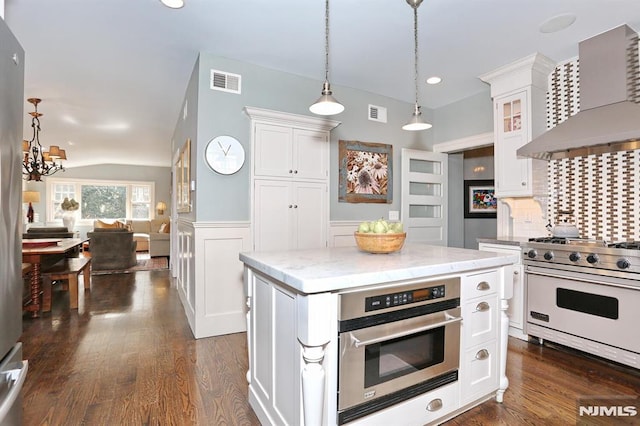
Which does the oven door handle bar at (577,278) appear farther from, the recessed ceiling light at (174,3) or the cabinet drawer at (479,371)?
the recessed ceiling light at (174,3)

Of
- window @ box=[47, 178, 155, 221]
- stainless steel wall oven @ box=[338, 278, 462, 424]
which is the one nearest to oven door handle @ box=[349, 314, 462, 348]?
stainless steel wall oven @ box=[338, 278, 462, 424]

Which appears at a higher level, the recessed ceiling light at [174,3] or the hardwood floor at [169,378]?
the recessed ceiling light at [174,3]

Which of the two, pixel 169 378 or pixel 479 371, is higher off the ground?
pixel 479 371

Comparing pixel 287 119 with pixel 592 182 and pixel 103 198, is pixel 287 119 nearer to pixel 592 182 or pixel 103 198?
pixel 592 182

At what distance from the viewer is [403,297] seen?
1.52 m

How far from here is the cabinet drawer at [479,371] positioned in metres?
1.80

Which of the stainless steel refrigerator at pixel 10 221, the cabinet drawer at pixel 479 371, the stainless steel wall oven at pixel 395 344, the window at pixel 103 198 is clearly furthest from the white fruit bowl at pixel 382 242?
the window at pixel 103 198

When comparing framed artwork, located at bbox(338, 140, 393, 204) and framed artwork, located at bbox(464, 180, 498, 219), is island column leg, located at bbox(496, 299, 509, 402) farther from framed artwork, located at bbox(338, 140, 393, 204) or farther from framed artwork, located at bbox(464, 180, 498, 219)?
framed artwork, located at bbox(464, 180, 498, 219)

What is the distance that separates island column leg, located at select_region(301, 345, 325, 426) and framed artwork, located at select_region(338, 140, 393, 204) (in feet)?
9.14

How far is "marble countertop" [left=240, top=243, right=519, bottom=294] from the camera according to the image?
128cm

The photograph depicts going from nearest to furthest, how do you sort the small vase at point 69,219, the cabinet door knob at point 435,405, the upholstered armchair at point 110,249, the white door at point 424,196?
the cabinet door knob at point 435,405 < the white door at point 424,196 < the upholstered armchair at point 110,249 < the small vase at point 69,219

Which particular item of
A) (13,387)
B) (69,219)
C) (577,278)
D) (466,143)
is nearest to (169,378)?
(13,387)

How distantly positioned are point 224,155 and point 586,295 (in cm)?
331

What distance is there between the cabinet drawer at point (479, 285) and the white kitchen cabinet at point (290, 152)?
2237mm
